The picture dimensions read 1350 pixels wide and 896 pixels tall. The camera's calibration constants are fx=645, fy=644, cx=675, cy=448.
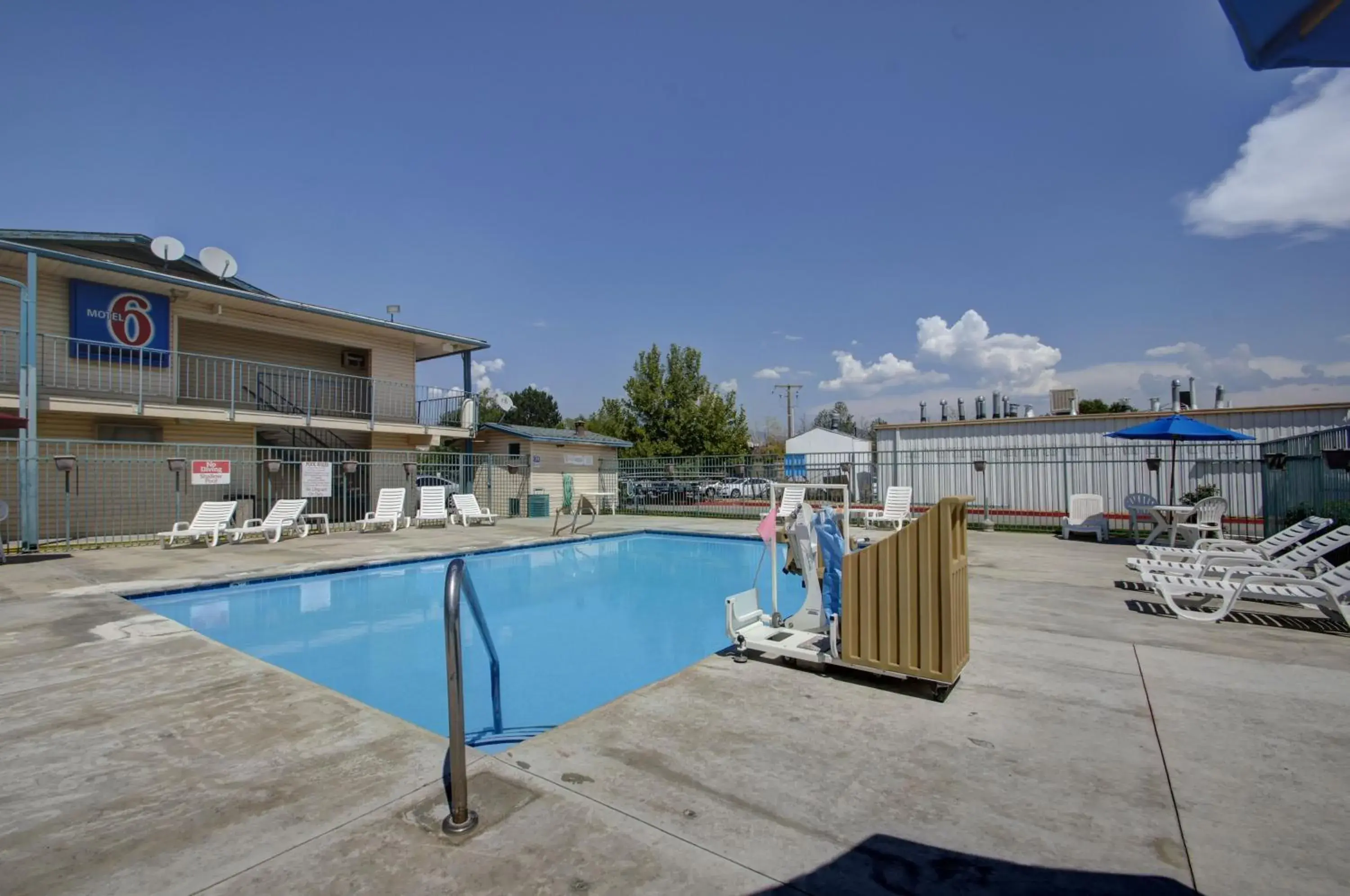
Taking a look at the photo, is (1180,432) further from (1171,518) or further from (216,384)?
(216,384)

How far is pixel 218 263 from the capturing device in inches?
675

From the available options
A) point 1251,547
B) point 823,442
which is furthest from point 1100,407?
point 1251,547

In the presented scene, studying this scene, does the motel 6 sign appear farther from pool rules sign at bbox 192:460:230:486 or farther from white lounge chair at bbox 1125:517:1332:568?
white lounge chair at bbox 1125:517:1332:568

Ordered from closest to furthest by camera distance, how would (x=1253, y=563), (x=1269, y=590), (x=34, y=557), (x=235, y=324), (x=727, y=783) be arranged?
(x=727, y=783), (x=1269, y=590), (x=1253, y=563), (x=34, y=557), (x=235, y=324)

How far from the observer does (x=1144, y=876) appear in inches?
87.2

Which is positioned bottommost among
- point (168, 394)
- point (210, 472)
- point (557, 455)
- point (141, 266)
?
point (210, 472)

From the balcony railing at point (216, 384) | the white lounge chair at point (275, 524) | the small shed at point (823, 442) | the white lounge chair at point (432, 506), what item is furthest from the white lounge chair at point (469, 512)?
the small shed at point (823, 442)

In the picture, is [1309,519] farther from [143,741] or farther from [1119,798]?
[143,741]

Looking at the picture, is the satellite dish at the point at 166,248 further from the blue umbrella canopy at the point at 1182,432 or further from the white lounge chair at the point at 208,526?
the blue umbrella canopy at the point at 1182,432

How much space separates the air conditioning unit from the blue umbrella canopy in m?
15.9

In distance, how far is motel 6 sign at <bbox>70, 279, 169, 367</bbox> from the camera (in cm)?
1448

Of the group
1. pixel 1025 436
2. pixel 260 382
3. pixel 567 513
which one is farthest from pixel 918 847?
pixel 1025 436

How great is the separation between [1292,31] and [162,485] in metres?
19.5

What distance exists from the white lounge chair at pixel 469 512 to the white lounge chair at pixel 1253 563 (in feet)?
49.5
